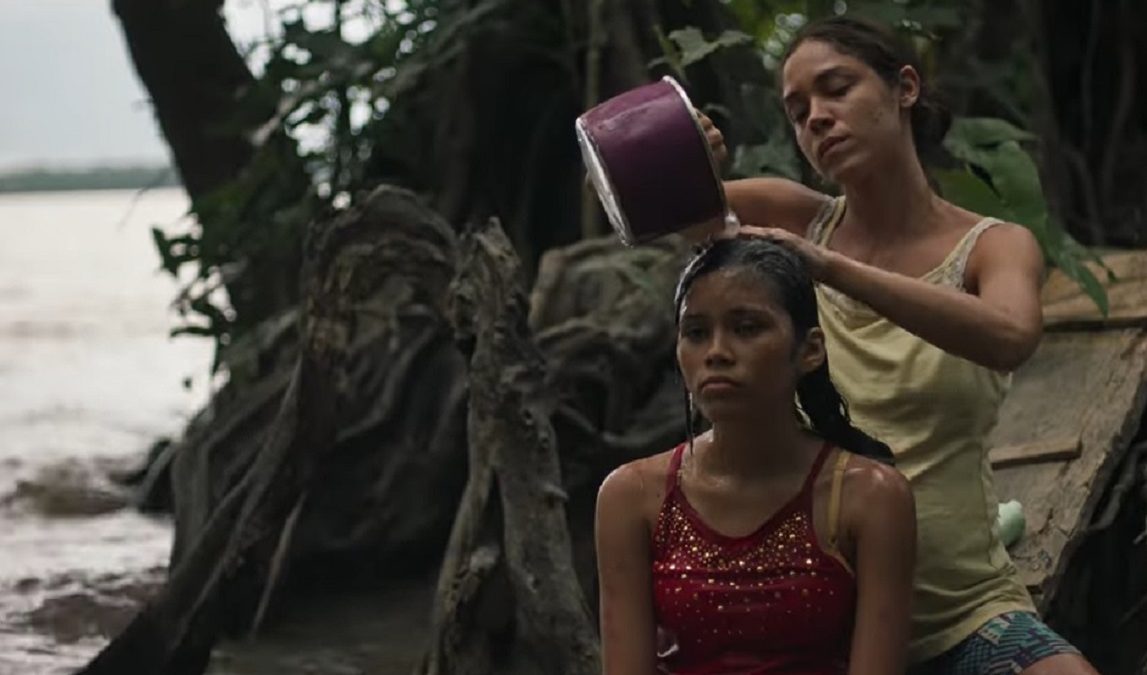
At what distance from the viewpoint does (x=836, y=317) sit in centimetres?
236

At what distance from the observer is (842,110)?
2270 millimetres

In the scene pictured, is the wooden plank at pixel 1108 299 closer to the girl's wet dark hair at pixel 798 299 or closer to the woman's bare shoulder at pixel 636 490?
the girl's wet dark hair at pixel 798 299

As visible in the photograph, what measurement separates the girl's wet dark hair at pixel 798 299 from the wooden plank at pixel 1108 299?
1.75 metres

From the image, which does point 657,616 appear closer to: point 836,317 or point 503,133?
point 836,317

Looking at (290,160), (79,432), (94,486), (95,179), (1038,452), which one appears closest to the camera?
(1038,452)

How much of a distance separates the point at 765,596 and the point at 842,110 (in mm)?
592

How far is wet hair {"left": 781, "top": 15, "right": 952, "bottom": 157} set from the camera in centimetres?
230

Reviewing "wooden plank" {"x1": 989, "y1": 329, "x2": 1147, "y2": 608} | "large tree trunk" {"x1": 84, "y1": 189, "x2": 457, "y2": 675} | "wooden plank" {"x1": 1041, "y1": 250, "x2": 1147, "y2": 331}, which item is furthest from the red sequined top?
"large tree trunk" {"x1": 84, "y1": 189, "x2": 457, "y2": 675}

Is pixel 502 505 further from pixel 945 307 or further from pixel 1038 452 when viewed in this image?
pixel 945 307

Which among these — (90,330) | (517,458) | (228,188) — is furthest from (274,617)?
(90,330)

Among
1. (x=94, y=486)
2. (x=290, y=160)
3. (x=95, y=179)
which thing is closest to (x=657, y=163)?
(x=290, y=160)

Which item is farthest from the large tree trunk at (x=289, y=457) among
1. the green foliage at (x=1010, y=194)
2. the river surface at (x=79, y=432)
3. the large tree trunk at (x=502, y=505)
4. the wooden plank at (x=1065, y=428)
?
the wooden plank at (x=1065, y=428)

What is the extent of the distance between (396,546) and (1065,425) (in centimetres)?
192

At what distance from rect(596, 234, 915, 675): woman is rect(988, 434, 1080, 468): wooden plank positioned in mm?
1343
